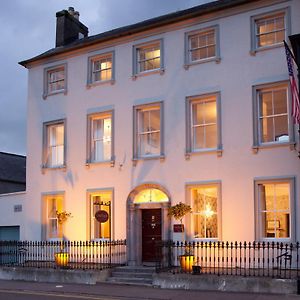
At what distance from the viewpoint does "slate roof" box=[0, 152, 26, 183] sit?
32444mm

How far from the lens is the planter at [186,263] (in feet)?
60.0

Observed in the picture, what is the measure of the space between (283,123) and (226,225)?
4.13m

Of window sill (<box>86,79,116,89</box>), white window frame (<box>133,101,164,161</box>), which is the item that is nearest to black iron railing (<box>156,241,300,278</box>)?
white window frame (<box>133,101,164,161</box>)

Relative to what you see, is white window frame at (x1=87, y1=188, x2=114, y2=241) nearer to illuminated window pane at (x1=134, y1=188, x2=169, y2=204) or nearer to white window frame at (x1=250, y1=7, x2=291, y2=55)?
illuminated window pane at (x1=134, y1=188, x2=169, y2=204)

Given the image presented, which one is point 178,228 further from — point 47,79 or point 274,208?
point 47,79

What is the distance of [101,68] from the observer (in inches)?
937

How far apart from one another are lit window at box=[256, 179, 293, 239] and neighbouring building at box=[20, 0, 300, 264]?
35mm

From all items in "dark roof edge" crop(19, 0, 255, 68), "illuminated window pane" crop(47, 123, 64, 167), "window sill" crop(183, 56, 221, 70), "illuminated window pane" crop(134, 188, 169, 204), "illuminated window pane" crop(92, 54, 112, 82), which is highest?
"dark roof edge" crop(19, 0, 255, 68)

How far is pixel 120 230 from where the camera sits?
21766 millimetres

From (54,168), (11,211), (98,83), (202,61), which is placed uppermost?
(202,61)

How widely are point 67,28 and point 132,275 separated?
42.9ft

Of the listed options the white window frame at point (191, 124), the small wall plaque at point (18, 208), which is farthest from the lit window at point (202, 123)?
the small wall plaque at point (18, 208)

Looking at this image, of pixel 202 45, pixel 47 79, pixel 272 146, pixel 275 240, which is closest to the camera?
pixel 275 240

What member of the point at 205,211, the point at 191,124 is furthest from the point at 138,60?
the point at 205,211
